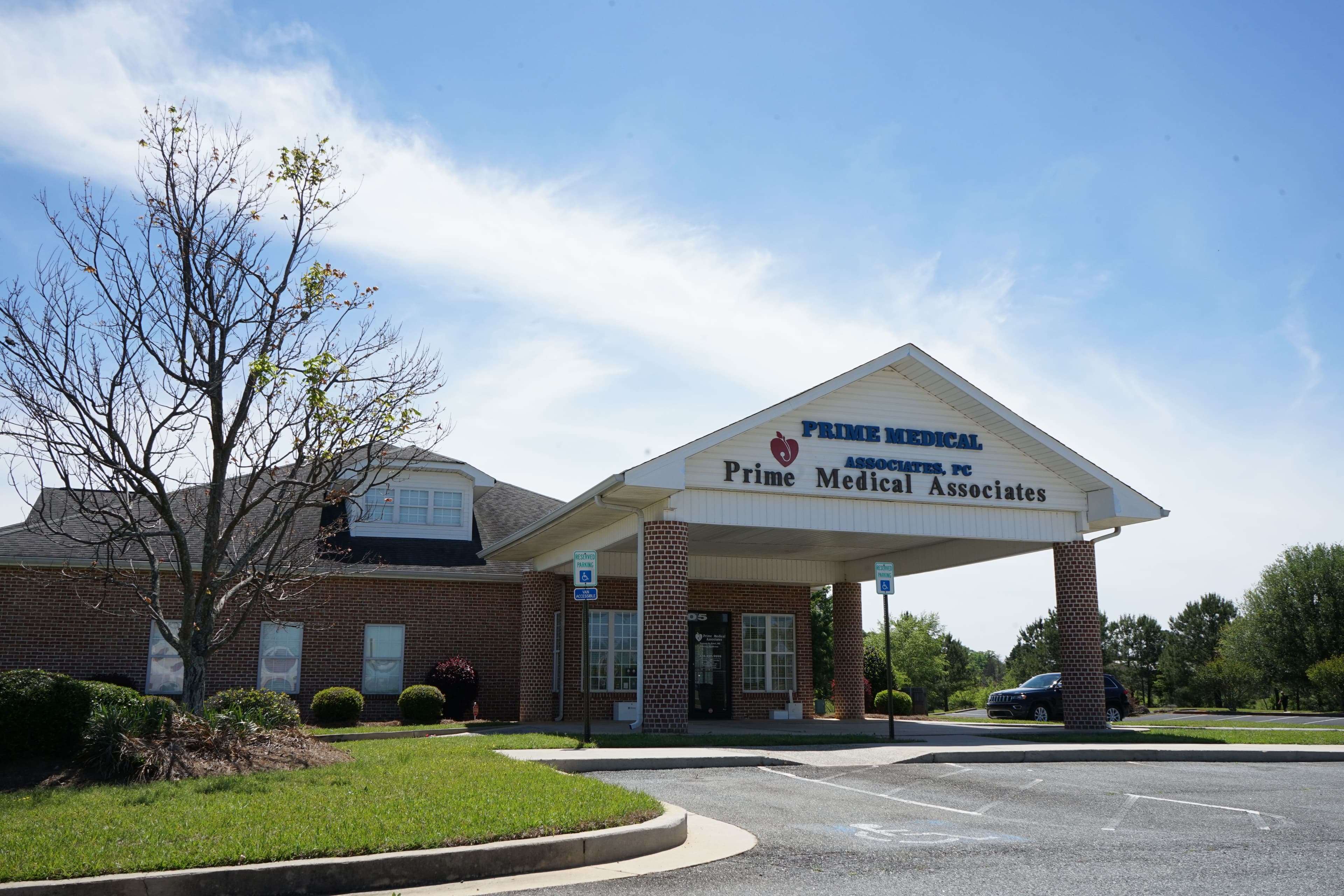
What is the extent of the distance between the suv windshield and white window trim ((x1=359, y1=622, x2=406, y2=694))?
17355 mm

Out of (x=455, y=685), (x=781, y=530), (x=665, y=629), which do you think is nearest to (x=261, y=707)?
(x=665, y=629)

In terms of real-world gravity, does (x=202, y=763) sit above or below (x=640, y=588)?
below

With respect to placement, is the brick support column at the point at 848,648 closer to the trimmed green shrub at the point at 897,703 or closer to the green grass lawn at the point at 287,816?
the trimmed green shrub at the point at 897,703

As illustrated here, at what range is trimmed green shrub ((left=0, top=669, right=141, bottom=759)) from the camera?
975 centimetres

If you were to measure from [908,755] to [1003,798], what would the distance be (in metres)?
3.39

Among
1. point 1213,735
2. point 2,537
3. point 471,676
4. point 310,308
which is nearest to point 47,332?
point 310,308

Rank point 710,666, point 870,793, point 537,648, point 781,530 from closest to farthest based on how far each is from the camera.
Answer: point 870,793
point 781,530
point 537,648
point 710,666

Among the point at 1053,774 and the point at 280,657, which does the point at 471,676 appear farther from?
the point at 1053,774

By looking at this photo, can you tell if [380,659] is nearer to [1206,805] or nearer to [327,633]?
[327,633]

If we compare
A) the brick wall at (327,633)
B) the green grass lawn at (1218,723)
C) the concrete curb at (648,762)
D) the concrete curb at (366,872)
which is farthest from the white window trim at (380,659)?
the concrete curb at (366,872)

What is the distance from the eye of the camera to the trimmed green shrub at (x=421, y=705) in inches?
822

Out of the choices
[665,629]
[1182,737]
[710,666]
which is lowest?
[1182,737]

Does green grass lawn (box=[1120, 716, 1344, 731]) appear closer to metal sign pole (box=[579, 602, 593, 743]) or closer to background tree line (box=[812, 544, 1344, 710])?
background tree line (box=[812, 544, 1344, 710])

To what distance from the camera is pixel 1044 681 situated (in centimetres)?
2988
